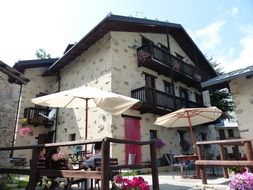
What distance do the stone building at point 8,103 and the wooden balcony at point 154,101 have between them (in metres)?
5.57

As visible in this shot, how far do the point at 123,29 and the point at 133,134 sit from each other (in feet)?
20.2

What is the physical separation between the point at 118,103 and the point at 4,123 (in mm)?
3750

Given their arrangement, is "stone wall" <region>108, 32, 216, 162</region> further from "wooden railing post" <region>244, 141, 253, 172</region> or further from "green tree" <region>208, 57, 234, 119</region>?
"green tree" <region>208, 57, 234, 119</region>

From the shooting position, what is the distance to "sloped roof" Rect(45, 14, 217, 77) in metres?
11.4

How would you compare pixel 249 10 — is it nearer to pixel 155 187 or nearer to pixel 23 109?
pixel 155 187

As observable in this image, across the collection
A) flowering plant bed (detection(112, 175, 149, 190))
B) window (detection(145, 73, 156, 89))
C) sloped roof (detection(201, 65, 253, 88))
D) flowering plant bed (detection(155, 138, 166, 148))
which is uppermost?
window (detection(145, 73, 156, 89))

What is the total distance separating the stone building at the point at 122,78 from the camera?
10812mm

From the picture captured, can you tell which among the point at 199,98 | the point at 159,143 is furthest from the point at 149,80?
the point at 199,98

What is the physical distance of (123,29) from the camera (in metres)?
12.5

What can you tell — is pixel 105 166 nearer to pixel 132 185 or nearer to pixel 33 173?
pixel 132 185

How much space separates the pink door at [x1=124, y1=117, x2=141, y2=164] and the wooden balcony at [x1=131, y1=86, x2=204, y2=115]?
74 centimetres

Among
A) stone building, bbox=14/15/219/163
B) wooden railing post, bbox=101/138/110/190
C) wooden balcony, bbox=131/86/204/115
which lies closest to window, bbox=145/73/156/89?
stone building, bbox=14/15/219/163

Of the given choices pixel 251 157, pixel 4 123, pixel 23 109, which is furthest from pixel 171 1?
pixel 23 109

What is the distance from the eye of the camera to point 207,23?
11680 mm
